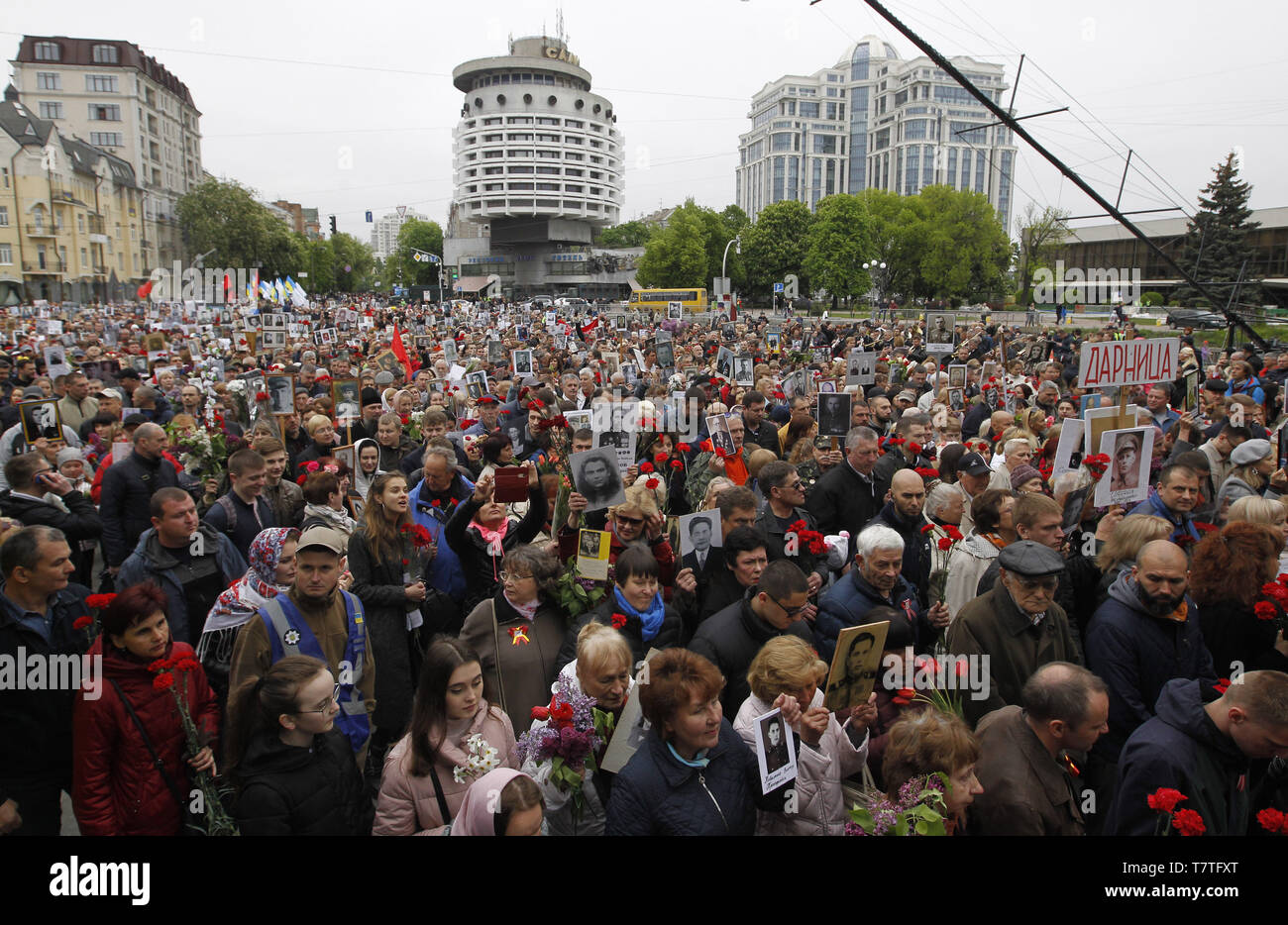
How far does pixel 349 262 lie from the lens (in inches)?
5032

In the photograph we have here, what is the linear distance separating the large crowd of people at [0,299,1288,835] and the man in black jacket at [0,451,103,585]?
0.03 m

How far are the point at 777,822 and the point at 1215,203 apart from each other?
60780 mm

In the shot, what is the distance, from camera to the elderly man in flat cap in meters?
3.69

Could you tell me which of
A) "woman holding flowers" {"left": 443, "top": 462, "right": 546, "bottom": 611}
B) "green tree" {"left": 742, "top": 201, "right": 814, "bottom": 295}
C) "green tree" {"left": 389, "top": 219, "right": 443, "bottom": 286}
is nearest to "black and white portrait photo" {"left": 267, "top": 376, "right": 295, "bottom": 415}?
"woman holding flowers" {"left": 443, "top": 462, "right": 546, "bottom": 611}

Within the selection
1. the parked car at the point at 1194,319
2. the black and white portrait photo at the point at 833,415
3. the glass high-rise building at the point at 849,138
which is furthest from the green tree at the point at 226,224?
the glass high-rise building at the point at 849,138

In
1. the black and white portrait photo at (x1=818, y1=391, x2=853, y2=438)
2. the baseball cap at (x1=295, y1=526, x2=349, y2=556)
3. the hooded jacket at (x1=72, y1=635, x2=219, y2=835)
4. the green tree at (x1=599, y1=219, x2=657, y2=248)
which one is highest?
the green tree at (x1=599, y1=219, x2=657, y2=248)

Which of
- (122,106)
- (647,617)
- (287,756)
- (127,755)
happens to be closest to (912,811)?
(647,617)

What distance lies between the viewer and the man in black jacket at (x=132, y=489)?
6.21m

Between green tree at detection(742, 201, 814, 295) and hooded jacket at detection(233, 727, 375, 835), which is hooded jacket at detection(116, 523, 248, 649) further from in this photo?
green tree at detection(742, 201, 814, 295)

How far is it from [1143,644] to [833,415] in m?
5.14

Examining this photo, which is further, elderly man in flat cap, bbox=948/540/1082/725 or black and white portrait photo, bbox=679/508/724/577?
black and white portrait photo, bbox=679/508/724/577

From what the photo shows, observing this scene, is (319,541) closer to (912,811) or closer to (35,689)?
(35,689)

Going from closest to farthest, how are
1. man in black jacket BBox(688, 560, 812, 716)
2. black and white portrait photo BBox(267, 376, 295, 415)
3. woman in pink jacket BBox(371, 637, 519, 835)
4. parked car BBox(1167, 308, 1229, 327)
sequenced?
woman in pink jacket BBox(371, 637, 519, 835), man in black jacket BBox(688, 560, 812, 716), black and white portrait photo BBox(267, 376, 295, 415), parked car BBox(1167, 308, 1229, 327)
